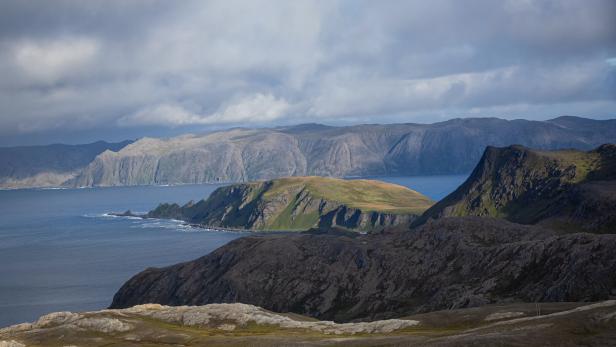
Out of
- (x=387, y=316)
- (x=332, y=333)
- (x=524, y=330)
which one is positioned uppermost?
(x=524, y=330)

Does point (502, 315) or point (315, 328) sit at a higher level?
point (502, 315)

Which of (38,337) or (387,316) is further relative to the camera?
(387,316)

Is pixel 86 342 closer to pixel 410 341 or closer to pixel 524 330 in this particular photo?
pixel 410 341

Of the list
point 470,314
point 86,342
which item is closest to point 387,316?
point 470,314

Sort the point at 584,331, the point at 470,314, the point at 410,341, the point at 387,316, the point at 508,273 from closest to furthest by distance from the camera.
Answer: the point at 584,331 → the point at 410,341 → the point at 470,314 → the point at 508,273 → the point at 387,316

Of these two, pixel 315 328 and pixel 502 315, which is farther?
pixel 315 328

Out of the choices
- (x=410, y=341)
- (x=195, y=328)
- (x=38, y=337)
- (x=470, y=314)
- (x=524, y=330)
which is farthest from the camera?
(x=195, y=328)

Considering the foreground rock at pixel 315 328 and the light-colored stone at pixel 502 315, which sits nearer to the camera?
the foreground rock at pixel 315 328

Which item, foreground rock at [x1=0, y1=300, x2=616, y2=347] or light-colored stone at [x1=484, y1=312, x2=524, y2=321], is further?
light-colored stone at [x1=484, y1=312, x2=524, y2=321]
